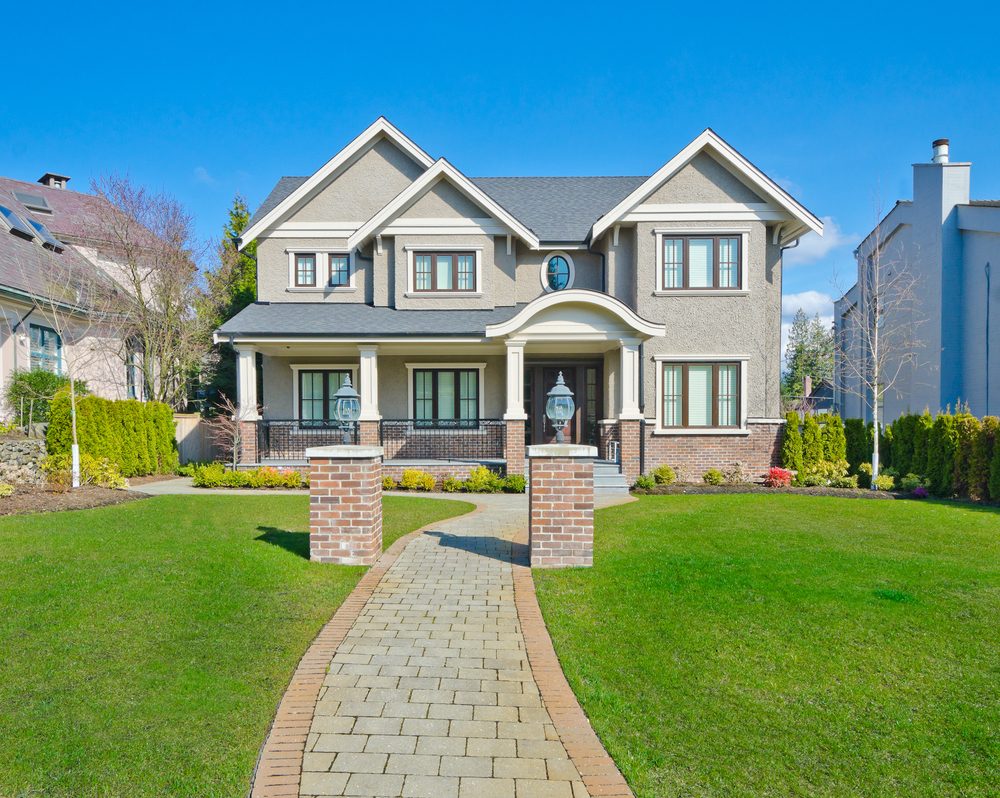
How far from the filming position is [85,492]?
11914mm

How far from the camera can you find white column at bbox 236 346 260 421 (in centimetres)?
1504

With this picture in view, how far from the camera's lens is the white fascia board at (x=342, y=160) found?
16.8 meters

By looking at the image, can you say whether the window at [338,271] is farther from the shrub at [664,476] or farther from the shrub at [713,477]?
the shrub at [713,477]

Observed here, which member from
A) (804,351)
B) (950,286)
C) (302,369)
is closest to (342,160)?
(302,369)

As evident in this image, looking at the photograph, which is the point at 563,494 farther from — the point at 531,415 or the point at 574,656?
the point at 531,415

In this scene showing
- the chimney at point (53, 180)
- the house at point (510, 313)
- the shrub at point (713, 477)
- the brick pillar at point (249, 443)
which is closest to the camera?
the shrub at point (713, 477)

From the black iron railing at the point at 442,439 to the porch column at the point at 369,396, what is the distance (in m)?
0.62

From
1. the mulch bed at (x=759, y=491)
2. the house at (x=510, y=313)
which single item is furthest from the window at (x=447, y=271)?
the mulch bed at (x=759, y=491)

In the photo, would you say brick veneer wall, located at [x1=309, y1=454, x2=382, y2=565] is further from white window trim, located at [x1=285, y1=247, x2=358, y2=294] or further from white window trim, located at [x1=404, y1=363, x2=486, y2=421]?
white window trim, located at [x1=285, y1=247, x2=358, y2=294]

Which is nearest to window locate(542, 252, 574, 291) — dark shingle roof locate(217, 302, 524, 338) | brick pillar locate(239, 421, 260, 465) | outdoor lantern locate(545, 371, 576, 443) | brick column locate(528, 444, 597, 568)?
dark shingle roof locate(217, 302, 524, 338)

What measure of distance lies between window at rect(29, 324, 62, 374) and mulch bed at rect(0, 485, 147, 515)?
23.8 ft

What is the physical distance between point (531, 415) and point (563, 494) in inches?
392

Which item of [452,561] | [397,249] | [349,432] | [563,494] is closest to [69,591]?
[349,432]

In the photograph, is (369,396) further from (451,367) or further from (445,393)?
(451,367)
